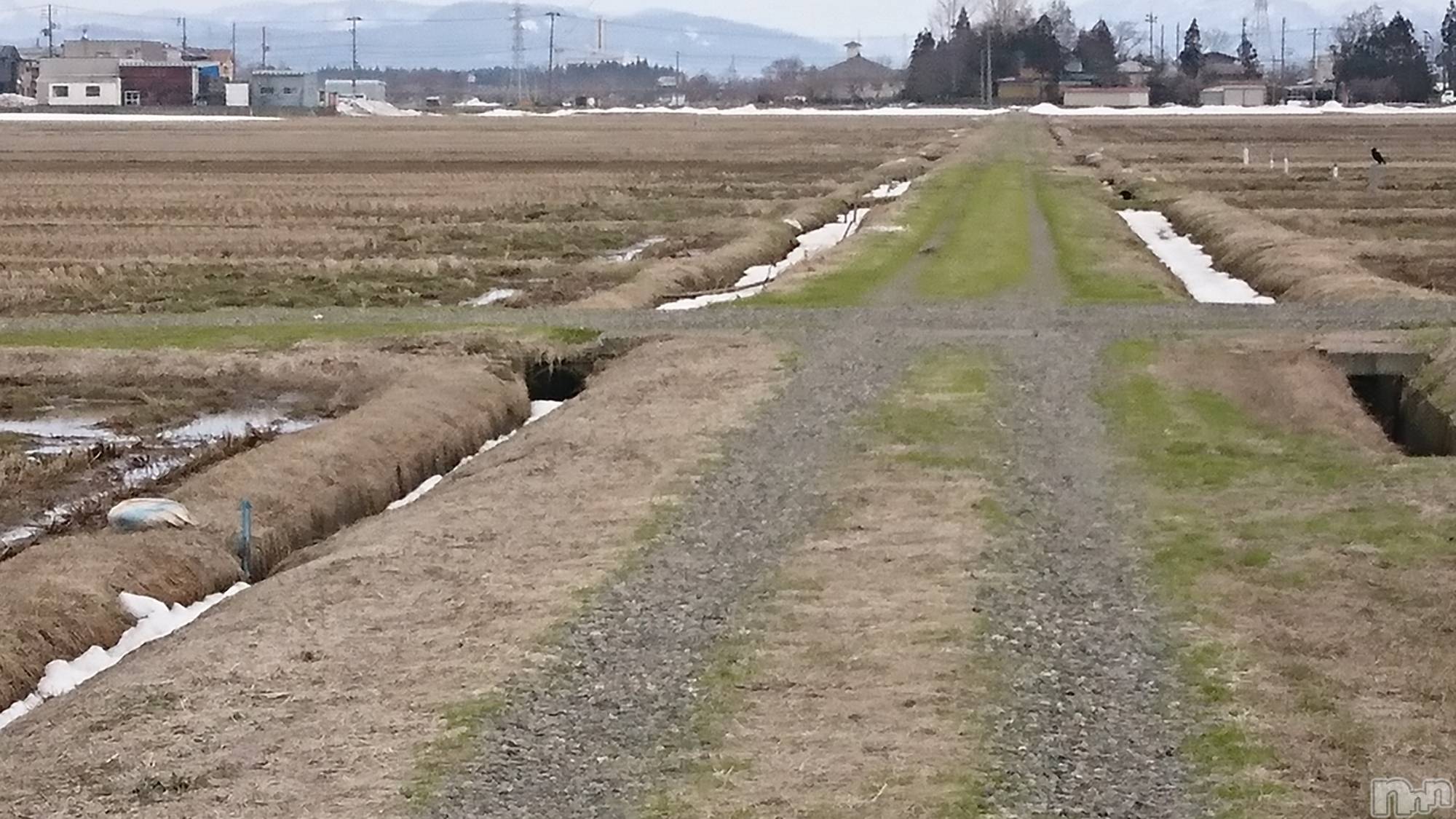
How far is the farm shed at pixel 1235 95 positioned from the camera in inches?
6373

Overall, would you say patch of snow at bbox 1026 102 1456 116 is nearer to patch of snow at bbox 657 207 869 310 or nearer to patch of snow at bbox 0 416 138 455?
patch of snow at bbox 657 207 869 310

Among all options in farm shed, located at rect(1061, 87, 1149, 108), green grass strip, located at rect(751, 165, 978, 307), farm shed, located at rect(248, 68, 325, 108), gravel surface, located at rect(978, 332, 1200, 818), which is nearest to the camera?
gravel surface, located at rect(978, 332, 1200, 818)

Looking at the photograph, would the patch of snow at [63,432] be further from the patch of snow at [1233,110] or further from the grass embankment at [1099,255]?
the patch of snow at [1233,110]

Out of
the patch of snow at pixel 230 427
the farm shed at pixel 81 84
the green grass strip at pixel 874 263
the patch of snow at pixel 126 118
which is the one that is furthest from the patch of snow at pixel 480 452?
the farm shed at pixel 81 84

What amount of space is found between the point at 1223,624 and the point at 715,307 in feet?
51.4

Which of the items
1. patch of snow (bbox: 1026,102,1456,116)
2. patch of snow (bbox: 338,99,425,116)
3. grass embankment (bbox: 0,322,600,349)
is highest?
patch of snow (bbox: 338,99,425,116)

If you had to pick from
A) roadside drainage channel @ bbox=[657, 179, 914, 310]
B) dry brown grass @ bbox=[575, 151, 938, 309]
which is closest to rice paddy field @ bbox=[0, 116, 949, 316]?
dry brown grass @ bbox=[575, 151, 938, 309]

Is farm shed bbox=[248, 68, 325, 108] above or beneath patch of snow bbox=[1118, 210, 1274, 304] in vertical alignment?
above

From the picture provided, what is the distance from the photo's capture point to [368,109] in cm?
17075

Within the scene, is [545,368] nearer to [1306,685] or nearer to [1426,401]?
[1426,401]

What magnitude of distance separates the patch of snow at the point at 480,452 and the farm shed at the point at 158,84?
144056 mm

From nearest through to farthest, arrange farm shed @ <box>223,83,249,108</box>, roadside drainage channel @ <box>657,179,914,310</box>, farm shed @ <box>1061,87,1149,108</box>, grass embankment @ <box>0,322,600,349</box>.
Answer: grass embankment @ <box>0,322,600,349</box> < roadside drainage channel @ <box>657,179,914,310</box> < farm shed @ <box>1061,87,1149,108</box> < farm shed @ <box>223,83,249,108</box>

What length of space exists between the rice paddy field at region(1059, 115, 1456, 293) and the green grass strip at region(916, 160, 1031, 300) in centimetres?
457

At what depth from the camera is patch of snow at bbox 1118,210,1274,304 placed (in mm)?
→ 27906
